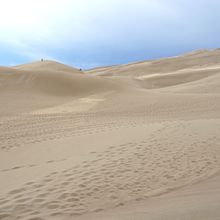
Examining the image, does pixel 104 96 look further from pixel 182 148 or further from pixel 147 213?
pixel 147 213

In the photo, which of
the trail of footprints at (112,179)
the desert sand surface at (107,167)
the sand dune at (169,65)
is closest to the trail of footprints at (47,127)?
the desert sand surface at (107,167)

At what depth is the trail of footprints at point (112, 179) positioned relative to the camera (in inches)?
166

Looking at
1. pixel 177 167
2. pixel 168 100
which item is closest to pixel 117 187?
pixel 177 167

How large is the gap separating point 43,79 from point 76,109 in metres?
8.94

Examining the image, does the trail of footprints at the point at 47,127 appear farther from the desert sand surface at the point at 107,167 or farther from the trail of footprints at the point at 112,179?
the trail of footprints at the point at 112,179

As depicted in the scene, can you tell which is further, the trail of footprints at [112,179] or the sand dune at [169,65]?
the sand dune at [169,65]

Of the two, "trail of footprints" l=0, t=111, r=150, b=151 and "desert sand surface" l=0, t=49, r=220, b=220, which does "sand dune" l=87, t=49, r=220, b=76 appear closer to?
"desert sand surface" l=0, t=49, r=220, b=220

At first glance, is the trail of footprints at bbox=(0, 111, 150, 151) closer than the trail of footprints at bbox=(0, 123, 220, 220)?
No

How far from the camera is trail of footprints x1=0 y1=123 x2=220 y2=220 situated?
421cm

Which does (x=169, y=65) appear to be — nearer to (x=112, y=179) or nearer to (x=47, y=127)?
(x=47, y=127)

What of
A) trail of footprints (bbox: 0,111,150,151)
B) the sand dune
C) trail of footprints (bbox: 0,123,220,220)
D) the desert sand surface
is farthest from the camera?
the sand dune

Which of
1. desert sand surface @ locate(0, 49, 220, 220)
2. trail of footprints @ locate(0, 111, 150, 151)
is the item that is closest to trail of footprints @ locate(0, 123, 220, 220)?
desert sand surface @ locate(0, 49, 220, 220)

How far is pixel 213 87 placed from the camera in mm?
22781

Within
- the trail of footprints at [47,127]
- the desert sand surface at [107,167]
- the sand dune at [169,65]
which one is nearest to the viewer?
the desert sand surface at [107,167]
